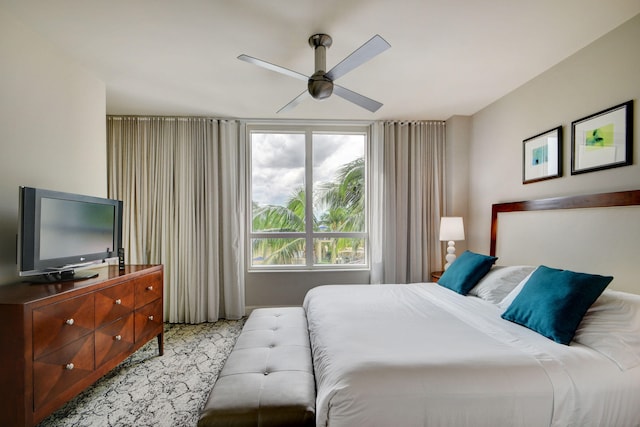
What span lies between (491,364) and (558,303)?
2.34 ft

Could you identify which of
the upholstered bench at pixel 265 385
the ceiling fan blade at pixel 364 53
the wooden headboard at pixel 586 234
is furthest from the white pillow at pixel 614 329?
the ceiling fan blade at pixel 364 53

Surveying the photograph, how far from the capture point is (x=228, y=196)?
3639mm

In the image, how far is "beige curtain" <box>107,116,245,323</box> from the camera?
11.6ft

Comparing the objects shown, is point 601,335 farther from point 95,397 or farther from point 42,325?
point 95,397

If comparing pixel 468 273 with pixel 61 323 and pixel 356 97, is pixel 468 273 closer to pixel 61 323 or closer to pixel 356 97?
pixel 356 97

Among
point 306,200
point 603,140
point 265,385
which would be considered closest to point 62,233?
point 265,385

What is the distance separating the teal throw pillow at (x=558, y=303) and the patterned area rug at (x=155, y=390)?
2.18m

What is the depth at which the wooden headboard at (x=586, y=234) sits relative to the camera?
1.84 meters

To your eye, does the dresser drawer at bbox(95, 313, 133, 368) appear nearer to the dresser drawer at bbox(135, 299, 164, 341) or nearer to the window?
the dresser drawer at bbox(135, 299, 164, 341)

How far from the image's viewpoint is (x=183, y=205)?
356cm

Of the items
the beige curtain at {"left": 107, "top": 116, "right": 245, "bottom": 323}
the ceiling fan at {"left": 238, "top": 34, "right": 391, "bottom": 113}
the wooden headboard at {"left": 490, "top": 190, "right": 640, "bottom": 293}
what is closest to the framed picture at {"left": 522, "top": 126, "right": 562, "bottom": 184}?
the wooden headboard at {"left": 490, "top": 190, "right": 640, "bottom": 293}

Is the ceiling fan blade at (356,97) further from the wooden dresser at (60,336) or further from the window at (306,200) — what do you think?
the wooden dresser at (60,336)

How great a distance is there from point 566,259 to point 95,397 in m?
3.77

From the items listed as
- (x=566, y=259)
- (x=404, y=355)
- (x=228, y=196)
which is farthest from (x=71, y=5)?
(x=566, y=259)
